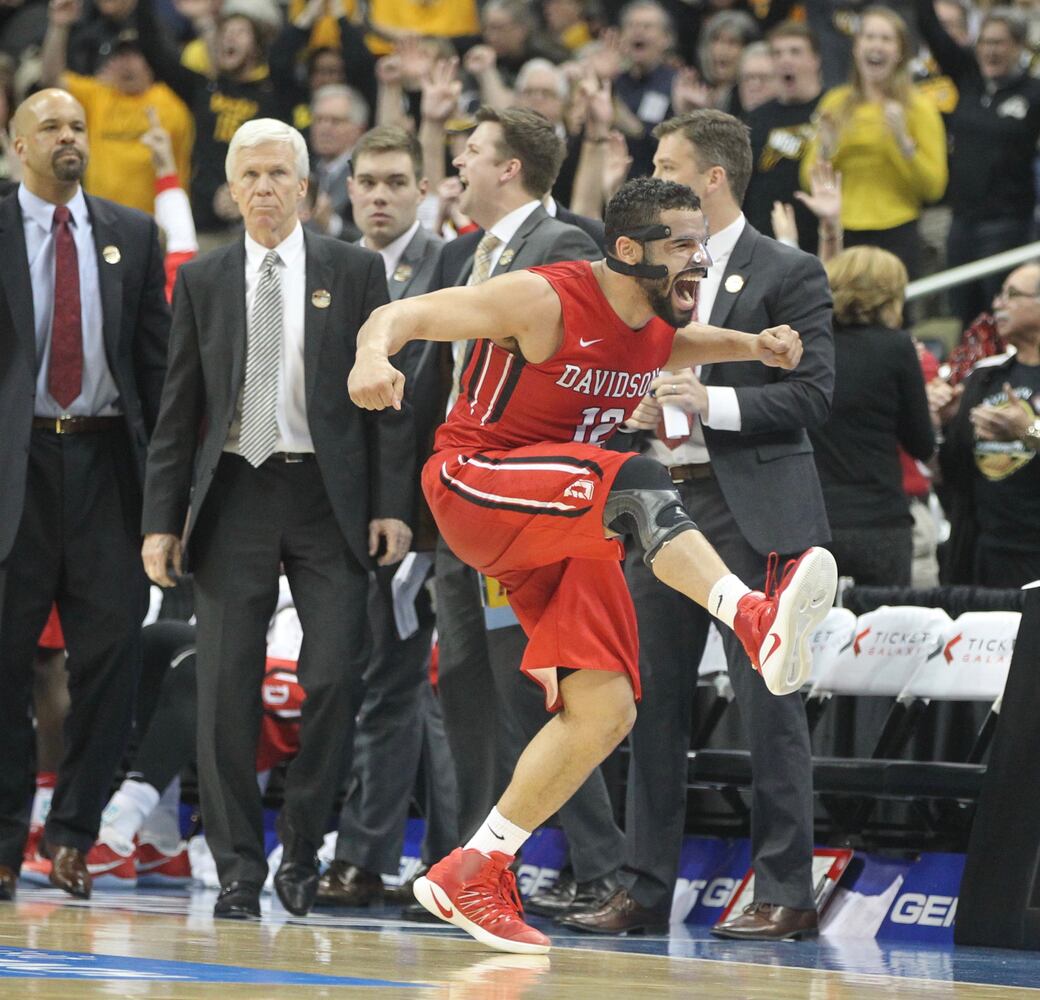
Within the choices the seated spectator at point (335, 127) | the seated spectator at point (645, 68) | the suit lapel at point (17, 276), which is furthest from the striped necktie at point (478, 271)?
the seated spectator at point (645, 68)

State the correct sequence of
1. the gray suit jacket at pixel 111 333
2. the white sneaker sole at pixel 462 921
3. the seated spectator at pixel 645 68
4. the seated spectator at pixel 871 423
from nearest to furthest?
the white sneaker sole at pixel 462 921, the gray suit jacket at pixel 111 333, the seated spectator at pixel 871 423, the seated spectator at pixel 645 68

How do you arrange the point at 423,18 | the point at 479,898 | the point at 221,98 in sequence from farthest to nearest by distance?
the point at 423,18
the point at 221,98
the point at 479,898

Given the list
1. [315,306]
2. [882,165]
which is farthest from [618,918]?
[882,165]

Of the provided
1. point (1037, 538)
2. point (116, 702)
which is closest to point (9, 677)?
point (116, 702)

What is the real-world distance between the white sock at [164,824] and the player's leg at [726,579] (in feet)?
11.2

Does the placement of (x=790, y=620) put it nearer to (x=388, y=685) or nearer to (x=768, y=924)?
(x=768, y=924)

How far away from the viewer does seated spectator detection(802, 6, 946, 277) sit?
386 inches

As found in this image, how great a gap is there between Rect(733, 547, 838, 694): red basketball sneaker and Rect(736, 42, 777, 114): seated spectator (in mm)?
6370

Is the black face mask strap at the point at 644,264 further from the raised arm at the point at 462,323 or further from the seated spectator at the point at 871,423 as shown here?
the seated spectator at the point at 871,423

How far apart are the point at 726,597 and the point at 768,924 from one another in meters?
Result: 1.35

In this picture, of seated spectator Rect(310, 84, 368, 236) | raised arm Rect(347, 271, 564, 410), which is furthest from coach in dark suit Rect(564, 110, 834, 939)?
seated spectator Rect(310, 84, 368, 236)

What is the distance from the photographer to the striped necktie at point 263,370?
231 inches

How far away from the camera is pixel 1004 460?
24.6 feet

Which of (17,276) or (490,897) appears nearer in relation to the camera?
(490,897)
